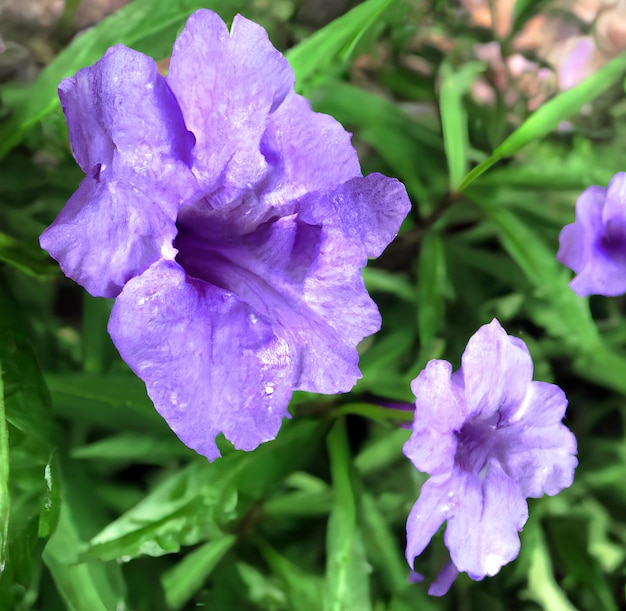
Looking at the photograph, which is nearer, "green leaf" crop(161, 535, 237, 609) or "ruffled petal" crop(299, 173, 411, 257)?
"ruffled petal" crop(299, 173, 411, 257)

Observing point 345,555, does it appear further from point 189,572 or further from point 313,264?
point 313,264

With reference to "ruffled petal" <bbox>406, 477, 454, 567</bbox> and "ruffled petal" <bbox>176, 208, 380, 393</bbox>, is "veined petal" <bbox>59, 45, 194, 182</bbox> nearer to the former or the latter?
"ruffled petal" <bbox>176, 208, 380, 393</bbox>

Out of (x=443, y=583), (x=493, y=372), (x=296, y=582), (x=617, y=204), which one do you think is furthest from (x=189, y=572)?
(x=617, y=204)

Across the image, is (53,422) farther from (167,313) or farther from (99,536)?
(167,313)

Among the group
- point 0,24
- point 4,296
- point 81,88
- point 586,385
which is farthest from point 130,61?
point 586,385

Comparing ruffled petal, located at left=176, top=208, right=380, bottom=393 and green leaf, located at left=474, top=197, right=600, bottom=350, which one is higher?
ruffled petal, located at left=176, top=208, right=380, bottom=393

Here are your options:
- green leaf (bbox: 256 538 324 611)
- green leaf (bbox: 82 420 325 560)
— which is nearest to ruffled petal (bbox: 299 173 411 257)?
green leaf (bbox: 82 420 325 560)

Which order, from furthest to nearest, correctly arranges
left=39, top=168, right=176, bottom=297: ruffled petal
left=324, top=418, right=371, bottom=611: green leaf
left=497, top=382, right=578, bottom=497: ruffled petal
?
left=324, top=418, right=371, bottom=611: green leaf
left=497, top=382, right=578, bottom=497: ruffled petal
left=39, top=168, right=176, bottom=297: ruffled petal

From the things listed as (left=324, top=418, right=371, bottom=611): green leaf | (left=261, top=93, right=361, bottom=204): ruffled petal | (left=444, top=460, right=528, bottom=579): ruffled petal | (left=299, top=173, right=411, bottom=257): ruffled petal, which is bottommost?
(left=324, top=418, right=371, bottom=611): green leaf
